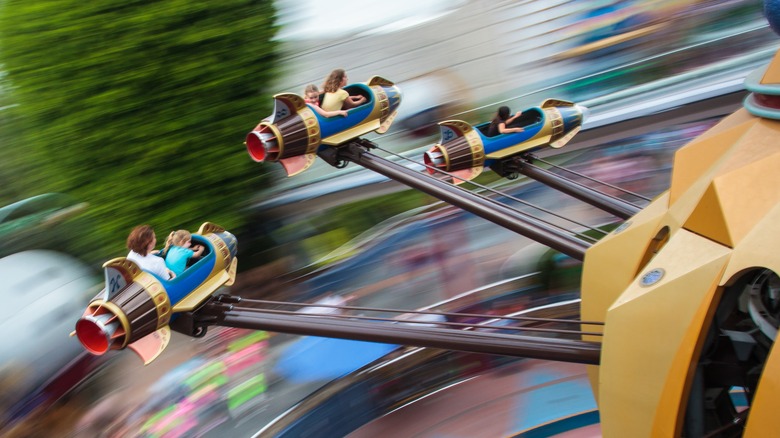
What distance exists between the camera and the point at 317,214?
839cm

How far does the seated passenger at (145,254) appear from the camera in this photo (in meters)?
3.16

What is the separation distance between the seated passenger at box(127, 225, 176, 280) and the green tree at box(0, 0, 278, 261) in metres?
3.55

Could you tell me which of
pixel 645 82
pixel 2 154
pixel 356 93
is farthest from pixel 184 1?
pixel 645 82

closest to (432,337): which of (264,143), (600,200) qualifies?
(600,200)

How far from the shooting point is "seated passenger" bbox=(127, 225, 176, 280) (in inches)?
125

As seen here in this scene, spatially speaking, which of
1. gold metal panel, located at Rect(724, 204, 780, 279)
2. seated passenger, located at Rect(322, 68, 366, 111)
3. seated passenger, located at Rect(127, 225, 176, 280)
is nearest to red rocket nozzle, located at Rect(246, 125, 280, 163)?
seated passenger, located at Rect(322, 68, 366, 111)

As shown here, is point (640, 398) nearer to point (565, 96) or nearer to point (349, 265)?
point (349, 265)

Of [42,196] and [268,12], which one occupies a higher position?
[268,12]

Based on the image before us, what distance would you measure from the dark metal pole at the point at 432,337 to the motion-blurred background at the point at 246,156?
3057 mm

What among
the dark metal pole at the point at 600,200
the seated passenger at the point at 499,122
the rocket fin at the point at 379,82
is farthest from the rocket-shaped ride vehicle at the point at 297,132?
the dark metal pole at the point at 600,200

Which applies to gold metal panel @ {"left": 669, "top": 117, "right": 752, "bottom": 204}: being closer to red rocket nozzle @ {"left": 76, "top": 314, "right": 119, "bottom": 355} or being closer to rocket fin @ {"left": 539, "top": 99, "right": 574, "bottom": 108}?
rocket fin @ {"left": 539, "top": 99, "right": 574, "bottom": 108}

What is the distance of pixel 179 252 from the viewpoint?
328cm

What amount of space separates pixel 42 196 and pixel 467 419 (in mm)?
4669

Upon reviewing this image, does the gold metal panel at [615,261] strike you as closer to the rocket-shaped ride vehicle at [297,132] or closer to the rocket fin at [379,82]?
the rocket-shaped ride vehicle at [297,132]
